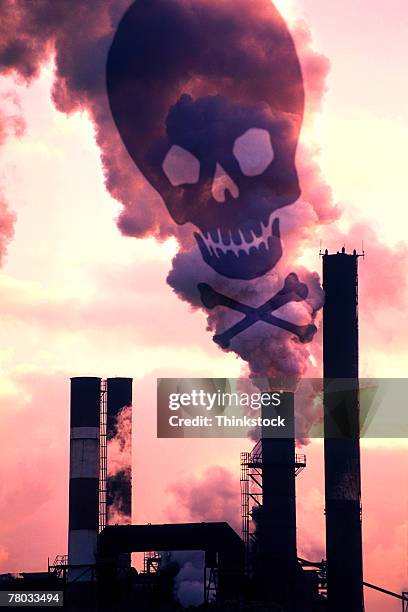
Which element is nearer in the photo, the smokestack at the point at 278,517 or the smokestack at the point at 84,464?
the smokestack at the point at 278,517

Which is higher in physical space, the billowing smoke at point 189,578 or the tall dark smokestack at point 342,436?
the tall dark smokestack at point 342,436

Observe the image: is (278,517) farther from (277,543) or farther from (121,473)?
(121,473)

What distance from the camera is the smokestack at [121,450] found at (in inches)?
3440

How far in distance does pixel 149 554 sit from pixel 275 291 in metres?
16.6

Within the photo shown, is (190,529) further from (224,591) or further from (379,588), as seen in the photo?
(379,588)

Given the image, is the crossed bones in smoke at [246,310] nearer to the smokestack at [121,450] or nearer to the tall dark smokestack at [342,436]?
the tall dark smokestack at [342,436]

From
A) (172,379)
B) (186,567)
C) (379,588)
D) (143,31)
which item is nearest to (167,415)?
(172,379)

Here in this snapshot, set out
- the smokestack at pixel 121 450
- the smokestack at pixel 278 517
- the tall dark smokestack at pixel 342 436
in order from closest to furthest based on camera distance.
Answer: the smokestack at pixel 278 517
the tall dark smokestack at pixel 342 436
the smokestack at pixel 121 450

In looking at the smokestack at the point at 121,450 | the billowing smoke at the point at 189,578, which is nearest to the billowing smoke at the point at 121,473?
the smokestack at the point at 121,450

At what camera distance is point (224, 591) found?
71.1 meters

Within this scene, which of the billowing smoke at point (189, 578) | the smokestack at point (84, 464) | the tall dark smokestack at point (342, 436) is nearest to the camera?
the billowing smoke at point (189, 578)

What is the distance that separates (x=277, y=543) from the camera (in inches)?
2822

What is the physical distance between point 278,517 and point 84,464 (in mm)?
15552

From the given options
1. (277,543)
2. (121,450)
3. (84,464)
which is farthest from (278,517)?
(121,450)
